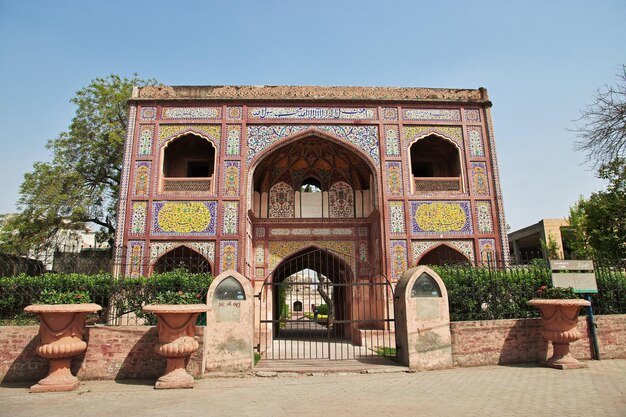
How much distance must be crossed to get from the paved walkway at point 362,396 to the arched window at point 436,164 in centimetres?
797

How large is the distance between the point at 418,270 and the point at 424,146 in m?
9.42

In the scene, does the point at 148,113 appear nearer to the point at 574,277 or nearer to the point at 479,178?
the point at 479,178

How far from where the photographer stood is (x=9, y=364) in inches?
285

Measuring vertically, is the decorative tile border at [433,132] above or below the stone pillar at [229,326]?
above

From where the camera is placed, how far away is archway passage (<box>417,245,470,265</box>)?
14226mm

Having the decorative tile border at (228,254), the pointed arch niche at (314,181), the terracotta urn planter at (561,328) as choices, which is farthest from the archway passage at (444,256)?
the decorative tile border at (228,254)

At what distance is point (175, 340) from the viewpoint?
6.84m

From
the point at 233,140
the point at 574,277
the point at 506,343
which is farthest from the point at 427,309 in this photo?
the point at 233,140

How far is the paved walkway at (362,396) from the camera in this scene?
5180mm

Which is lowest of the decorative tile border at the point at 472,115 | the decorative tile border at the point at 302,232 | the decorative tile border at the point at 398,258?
the decorative tile border at the point at 398,258

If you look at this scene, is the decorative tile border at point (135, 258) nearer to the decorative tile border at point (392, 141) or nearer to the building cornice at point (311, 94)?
the building cornice at point (311, 94)

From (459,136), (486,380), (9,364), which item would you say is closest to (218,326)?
(9,364)

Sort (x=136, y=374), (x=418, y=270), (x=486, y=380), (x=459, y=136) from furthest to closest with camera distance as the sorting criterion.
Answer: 1. (x=459, y=136)
2. (x=418, y=270)
3. (x=136, y=374)
4. (x=486, y=380)

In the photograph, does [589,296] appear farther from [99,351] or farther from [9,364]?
[9,364]
